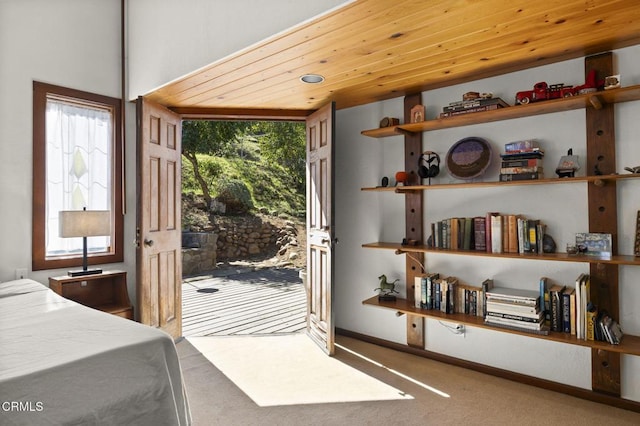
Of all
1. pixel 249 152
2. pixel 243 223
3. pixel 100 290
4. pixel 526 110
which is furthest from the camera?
pixel 249 152

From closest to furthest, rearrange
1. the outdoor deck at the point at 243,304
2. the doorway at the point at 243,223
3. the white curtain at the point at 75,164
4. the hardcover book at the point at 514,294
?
1. the hardcover book at the point at 514,294
2. the white curtain at the point at 75,164
3. the outdoor deck at the point at 243,304
4. the doorway at the point at 243,223

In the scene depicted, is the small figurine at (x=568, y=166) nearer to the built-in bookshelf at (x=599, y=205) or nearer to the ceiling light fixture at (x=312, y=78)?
the built-in bookshelf at (x=599, y=205)

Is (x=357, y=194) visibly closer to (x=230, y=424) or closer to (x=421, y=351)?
(x=421, y=351)

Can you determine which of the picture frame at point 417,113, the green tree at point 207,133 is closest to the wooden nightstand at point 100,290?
the picture frame at point 417,113

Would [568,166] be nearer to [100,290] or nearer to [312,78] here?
[312,78]

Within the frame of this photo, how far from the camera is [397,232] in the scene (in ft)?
11.5

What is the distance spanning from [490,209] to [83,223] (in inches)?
125

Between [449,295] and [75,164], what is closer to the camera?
[449,295]

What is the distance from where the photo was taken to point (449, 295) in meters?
2.99

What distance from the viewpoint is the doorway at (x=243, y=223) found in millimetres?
5430

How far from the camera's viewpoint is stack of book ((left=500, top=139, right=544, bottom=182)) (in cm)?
263

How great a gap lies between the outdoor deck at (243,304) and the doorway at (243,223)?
0.05 ft

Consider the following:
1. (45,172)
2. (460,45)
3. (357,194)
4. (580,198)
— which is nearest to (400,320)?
(357,194)
